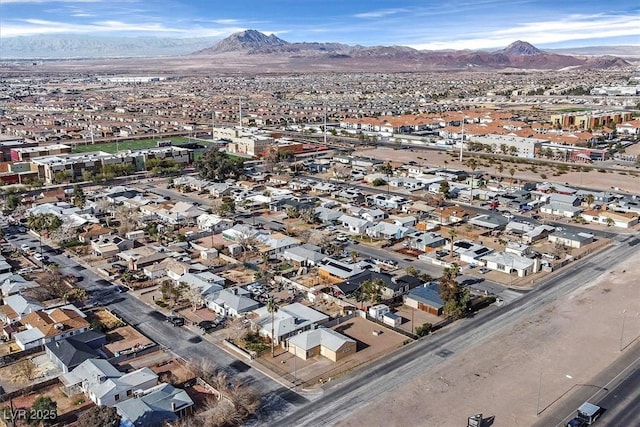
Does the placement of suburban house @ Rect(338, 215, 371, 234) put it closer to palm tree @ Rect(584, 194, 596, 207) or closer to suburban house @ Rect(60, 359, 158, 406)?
palm tree @ Rect(584, 194, 596, 207)

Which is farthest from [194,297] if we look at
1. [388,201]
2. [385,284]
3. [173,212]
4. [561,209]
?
[561,209]

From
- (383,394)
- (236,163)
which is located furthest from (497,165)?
(383,394)

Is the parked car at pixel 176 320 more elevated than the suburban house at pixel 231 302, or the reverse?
the suburban house at pixel 231 302

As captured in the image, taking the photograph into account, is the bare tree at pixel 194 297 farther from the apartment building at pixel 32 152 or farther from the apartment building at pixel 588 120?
the apartment building at pixel 588 120

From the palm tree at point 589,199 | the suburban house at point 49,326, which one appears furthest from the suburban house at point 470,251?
the suburban house at point 49,326

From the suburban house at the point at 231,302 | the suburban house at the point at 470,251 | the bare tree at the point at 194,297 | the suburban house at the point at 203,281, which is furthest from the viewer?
the suburban house at the point at 470,251
